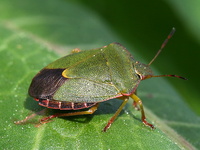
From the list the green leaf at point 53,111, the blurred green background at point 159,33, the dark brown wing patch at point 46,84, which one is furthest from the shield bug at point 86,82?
the blurred green background at point 159,33

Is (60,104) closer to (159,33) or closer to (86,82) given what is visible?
(86,82)

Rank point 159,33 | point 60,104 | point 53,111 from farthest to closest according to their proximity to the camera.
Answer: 1. point 159,33
2. point 53,111
3. point 60,104

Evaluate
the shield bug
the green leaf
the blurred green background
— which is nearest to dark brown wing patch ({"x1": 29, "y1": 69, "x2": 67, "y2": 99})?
the shield bug

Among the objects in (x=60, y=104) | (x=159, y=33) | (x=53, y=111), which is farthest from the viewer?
(x=159, y=33)

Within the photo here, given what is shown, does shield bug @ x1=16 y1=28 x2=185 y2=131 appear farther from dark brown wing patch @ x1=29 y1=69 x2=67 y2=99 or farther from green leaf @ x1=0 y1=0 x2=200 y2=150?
green leaf @ x1=0 y1=0 x2=200 y2=150

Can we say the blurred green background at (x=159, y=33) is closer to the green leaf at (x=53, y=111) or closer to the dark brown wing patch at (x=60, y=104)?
the green leaf at (x=53, y=111)

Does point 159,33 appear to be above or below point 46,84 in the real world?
above

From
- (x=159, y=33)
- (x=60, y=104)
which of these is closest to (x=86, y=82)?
(x=60, y=104)
